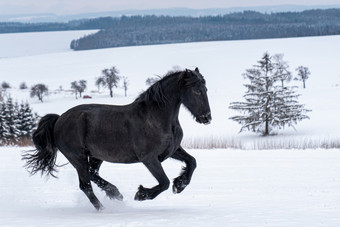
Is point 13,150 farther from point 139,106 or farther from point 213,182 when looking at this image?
point 139,106

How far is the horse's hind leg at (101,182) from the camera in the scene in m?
7.73

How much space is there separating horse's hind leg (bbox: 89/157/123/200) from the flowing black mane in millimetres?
1323

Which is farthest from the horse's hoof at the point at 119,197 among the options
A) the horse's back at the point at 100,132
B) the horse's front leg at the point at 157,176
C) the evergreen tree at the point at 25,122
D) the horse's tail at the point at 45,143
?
the evergreen tree at the point at 25,122

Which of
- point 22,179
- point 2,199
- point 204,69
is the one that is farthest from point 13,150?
point 204,69

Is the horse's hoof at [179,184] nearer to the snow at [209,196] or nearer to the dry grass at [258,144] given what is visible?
the snow at [209,196]

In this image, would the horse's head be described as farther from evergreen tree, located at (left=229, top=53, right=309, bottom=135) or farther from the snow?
evergreen tree, located at (left=229, top=53, right=309, bottom=135)

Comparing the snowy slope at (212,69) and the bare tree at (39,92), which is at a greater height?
the snowy slope at (212,69)

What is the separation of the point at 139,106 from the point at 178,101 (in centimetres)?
55

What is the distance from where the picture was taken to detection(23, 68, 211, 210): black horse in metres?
6.93

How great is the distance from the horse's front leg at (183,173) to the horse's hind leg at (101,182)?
990 mm

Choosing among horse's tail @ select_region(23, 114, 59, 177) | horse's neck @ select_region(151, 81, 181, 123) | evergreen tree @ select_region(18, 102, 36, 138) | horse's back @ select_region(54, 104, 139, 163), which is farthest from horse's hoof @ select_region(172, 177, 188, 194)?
evergreen tree @ select_region(18, 102, 36, 138)

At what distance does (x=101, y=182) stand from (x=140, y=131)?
4.05 feet

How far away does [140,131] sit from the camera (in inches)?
280

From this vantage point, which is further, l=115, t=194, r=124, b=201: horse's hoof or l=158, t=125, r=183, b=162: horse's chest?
l=115, t=194, r=124, b=201: horse's hoof
